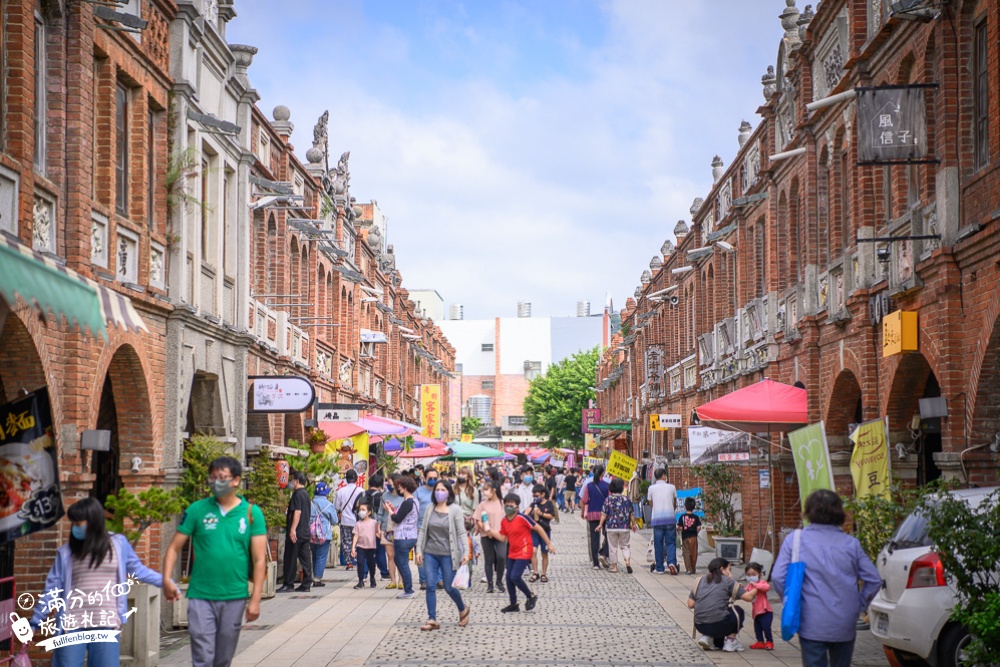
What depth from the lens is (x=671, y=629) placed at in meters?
15.0

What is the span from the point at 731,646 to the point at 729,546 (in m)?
10.1

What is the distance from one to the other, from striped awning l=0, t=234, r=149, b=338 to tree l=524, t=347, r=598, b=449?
81.5 meters

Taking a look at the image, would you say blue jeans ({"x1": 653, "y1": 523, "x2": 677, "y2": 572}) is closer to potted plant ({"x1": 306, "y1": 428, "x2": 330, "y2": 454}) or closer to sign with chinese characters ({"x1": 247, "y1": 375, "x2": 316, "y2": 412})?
potted plant ({"x1": 306, "y1": 428, "x2": 330, "y2": 454})

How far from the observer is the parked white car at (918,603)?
10078 millimetres

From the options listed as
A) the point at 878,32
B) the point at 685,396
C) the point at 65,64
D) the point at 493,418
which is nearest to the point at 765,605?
the point at 878,32

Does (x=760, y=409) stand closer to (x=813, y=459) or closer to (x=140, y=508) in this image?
(x=813, y=459)

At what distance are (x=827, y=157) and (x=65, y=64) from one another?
1201 centimetres

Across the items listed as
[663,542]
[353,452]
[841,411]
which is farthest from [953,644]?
[353,452]

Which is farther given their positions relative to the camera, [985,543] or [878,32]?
[878,32]

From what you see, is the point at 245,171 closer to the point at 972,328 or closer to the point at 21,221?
the point at 21,221

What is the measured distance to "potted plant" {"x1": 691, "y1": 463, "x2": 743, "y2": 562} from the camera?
23234mm

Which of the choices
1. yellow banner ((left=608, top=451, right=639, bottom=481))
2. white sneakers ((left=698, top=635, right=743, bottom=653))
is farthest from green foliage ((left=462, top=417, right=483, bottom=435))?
white sneakers ((left=698, top=635, right=743, bottom=653))

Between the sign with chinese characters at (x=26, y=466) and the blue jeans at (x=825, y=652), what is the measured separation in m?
6.05

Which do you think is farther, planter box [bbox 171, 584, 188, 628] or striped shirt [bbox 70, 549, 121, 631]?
planter box [bbox 171, 584, 188, 628]
